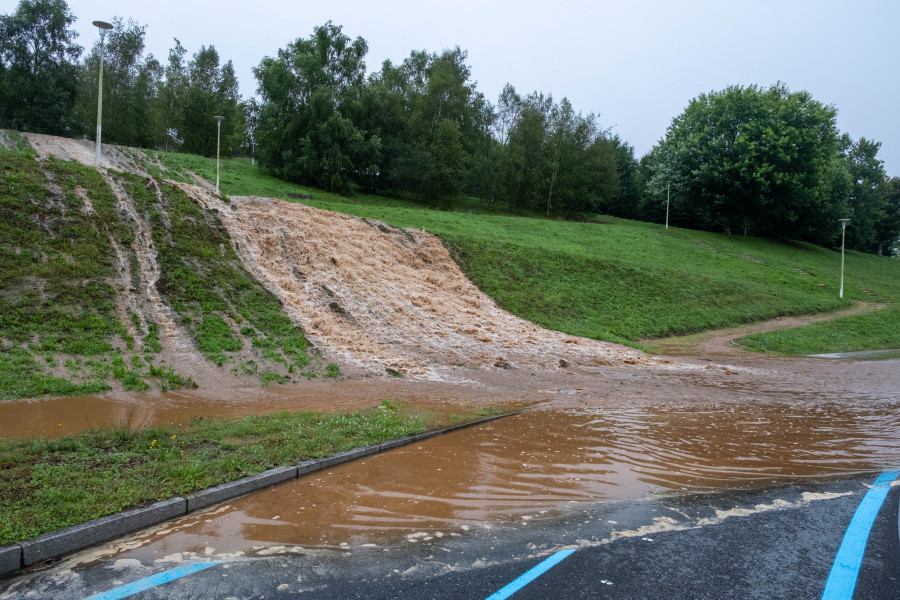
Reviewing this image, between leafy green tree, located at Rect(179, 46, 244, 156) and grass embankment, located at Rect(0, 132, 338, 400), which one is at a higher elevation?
leafy green tree, located at Rect(179, 46, 244, 156)

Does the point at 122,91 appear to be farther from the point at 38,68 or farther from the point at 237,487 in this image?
the point at 237,487

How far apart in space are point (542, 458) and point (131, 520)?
4494 millimetres

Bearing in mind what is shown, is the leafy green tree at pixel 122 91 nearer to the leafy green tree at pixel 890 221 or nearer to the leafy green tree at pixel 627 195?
the leafy green tree at pixel 627 195

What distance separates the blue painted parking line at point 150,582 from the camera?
365cm

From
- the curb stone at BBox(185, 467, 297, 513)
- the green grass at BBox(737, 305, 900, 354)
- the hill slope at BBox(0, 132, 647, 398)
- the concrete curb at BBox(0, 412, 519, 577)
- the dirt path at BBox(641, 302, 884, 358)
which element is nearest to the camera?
the concrete curb at BBox(0, 412, 519, 577)

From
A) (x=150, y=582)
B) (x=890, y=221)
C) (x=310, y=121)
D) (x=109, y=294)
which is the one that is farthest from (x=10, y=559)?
(x=890, y=221)

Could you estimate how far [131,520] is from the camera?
4637 mm

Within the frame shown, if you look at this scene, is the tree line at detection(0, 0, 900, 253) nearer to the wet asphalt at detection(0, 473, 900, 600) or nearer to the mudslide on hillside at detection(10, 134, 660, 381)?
the mudslide on hillside at detection(10, 134, 660, 381)

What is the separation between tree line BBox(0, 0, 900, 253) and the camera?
1578 inches

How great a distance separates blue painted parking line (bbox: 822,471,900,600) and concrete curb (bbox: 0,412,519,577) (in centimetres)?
475

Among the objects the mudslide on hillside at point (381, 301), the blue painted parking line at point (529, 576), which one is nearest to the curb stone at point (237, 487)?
the blue painted parking line at point (529, 576)

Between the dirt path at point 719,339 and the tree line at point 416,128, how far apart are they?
2107cm

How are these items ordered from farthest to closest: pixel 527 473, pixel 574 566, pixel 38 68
→ pixel 38 68 < pixel 527 473 < pixel 574 566

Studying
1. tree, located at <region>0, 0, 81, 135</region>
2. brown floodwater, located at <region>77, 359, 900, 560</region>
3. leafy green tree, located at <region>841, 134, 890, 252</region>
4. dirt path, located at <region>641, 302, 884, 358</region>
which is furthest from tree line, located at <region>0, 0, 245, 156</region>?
leafy green tree, located at <region>841, 134, 890, 252</region>
